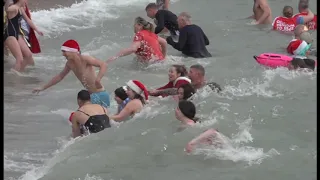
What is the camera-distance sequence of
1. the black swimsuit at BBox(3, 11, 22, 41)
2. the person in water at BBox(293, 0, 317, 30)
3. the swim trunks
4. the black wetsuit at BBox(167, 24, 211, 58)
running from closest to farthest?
the swim trunks, the black swimsuit at BBox(3, 11, 22, 41), the black wetsuit at BBox(167, 24, 211, 58), the person in water at BBox(293, 0, 317, 30)

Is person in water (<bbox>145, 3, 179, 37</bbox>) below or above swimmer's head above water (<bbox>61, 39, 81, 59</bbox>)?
below

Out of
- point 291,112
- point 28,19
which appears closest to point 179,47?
point 28,19

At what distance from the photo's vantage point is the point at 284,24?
1524 cm

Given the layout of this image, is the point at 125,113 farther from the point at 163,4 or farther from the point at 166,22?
the point at 163,4

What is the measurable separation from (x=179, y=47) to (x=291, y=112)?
377 cm

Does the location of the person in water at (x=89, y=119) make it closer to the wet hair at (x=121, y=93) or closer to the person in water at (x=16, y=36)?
the wet hair at (x=121, y=93)

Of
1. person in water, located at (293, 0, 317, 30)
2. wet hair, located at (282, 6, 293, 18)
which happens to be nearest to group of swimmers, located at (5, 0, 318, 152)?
wet hair, located at (282, 6, 293, 18)

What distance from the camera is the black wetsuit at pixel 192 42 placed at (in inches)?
501

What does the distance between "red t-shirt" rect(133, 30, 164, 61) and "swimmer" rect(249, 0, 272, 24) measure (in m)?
4.68

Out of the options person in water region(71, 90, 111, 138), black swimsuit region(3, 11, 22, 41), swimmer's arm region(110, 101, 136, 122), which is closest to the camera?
person in water region(71, 90, 111, 138)

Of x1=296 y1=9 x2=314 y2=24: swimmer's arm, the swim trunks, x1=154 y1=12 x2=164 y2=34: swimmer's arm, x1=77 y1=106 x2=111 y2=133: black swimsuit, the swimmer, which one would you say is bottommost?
the swimmer

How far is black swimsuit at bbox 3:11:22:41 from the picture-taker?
1147 centimetres

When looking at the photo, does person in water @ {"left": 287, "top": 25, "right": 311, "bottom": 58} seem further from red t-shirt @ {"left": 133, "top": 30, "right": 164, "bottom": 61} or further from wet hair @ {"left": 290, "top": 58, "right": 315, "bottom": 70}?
red t-shirt @ {"left": 133, "top": 30, "right": 164, "bottom": 61}

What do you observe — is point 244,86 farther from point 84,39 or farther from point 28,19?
point 84,39
